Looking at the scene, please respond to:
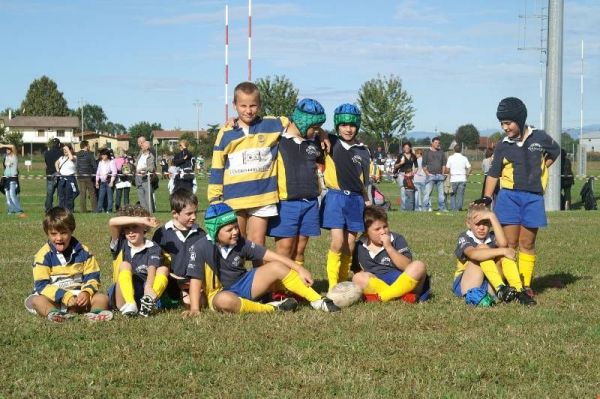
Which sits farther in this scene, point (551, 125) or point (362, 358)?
point (551, 125)

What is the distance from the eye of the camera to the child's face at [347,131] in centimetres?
796

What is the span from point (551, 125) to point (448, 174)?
2.89m

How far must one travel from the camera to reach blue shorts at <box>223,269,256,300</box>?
7.28 metres

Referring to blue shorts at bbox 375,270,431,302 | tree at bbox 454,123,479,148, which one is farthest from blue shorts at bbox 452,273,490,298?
tree at bbox 454,123,479,148

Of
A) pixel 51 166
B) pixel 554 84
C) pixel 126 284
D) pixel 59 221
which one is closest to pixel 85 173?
pixel 51 166

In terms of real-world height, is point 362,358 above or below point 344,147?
below

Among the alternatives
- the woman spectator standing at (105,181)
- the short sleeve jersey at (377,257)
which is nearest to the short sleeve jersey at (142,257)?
the short sleeve jersey at (377,257)

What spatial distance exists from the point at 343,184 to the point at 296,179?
0.53m

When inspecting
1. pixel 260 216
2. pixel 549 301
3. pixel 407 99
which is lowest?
pixel 549 301

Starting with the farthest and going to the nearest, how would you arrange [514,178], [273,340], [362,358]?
[514,178]
[273,340]
[362,358]

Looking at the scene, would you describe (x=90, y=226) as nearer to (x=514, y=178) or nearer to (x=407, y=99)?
(x=514, y=178)

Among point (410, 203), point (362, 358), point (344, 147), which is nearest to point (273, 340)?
point (362, 358)

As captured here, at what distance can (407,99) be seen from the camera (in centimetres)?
6756

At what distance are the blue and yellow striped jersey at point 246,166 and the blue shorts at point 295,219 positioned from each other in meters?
0.17
